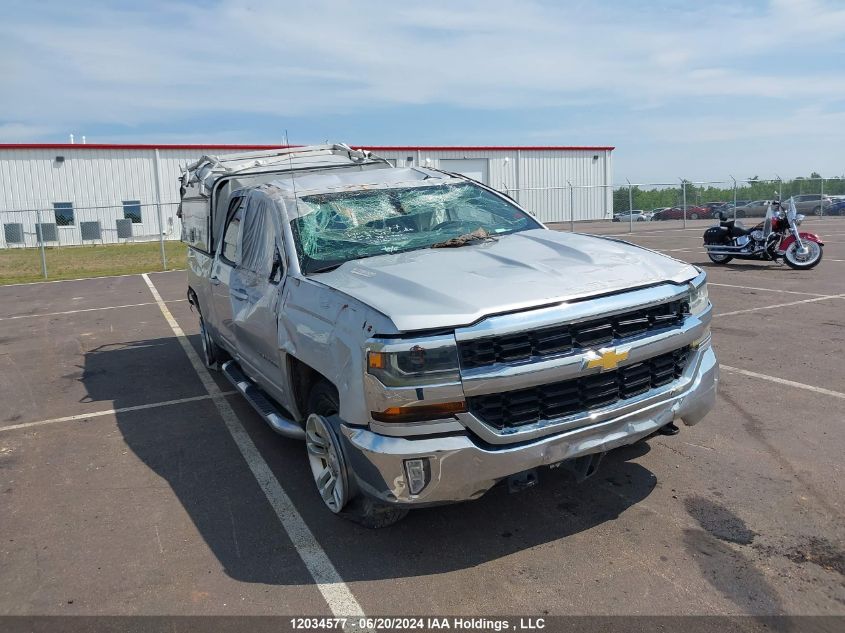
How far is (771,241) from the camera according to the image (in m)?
14.4

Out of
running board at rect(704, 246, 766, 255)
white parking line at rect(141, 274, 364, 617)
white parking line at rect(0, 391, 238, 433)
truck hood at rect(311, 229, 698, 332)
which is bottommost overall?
white parking line at rect(141, 274, 364, 617)

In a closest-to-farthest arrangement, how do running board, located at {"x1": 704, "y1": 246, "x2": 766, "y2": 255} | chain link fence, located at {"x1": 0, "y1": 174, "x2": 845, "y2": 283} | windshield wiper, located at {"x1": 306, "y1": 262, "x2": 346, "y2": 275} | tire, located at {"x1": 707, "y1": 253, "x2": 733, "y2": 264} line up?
windshield wiper, located at {"x1": 306, "y1": 262, "x2": 346, "y2": 275}, running board, located at {"x1": 704, "y1": 246, "x2": 766, "y2": 255}, tire, located at {"x1": 707, "y1": 253, "x2": 733, "y2": 264}, chain link fence, located at {"x1": 0, "y1": 174, "x2": 845, "y2": 283}

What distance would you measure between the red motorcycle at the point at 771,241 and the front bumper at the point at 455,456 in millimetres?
12327

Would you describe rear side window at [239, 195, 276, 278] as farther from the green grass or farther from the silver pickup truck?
the green grass

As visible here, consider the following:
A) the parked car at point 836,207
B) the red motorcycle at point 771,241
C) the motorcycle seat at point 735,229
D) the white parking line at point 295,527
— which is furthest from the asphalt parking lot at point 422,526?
the parked car at point 836,207

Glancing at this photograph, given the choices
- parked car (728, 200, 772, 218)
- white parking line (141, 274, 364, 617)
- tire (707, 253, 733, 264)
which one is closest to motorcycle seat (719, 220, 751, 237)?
tire (707, 253, 733, 264)

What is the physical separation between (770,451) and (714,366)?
104cm

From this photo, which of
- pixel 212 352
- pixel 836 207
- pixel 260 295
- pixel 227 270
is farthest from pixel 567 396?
pixel 836 207

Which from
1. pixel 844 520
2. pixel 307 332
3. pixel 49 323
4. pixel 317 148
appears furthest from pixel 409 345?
pixel 49 323

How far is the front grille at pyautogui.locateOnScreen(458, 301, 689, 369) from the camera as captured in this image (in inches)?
129

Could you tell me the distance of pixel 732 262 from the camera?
16016mm

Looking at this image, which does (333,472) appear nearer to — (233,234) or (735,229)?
(233,234)

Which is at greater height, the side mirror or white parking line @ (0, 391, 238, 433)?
the side mirror

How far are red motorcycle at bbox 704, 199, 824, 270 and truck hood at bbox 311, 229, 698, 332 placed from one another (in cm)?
1118
